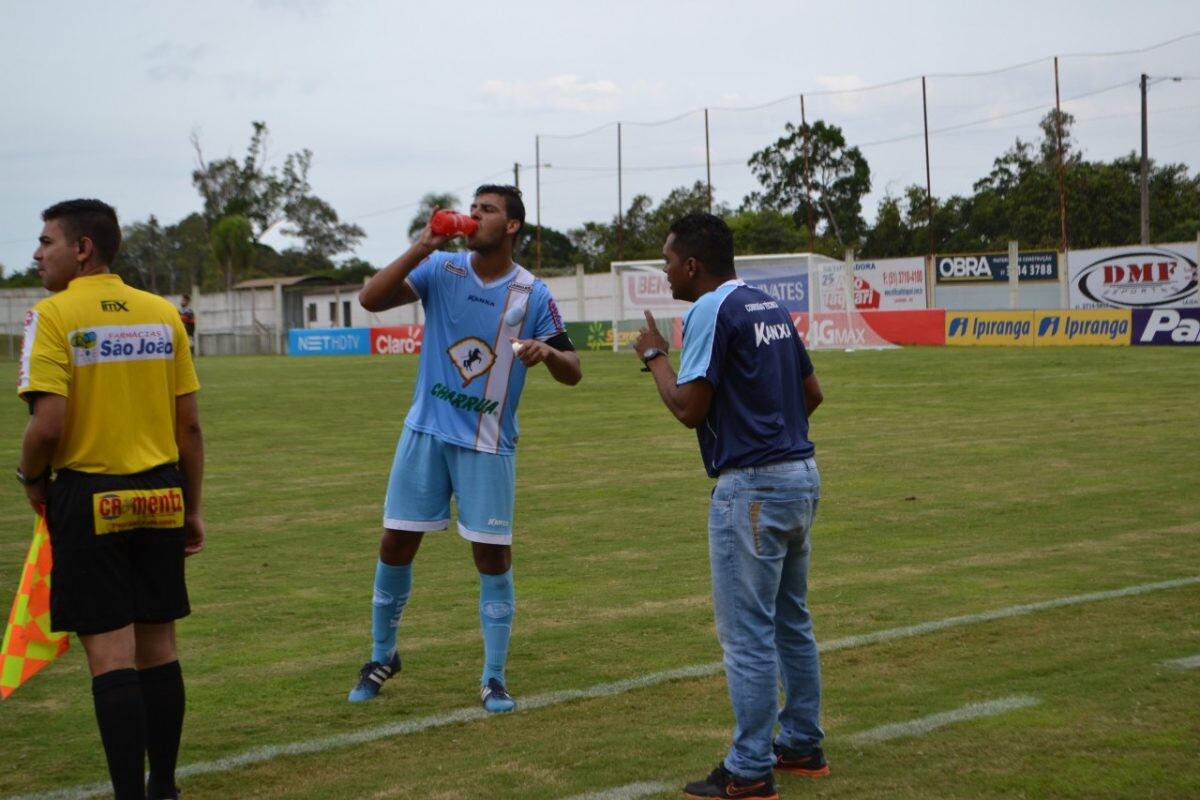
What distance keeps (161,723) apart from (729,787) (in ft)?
6.17

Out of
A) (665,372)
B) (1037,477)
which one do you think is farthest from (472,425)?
(1037,477)

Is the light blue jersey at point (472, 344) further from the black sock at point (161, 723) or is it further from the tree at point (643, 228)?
the tree at point (643, 228)

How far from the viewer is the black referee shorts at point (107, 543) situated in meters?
4.60

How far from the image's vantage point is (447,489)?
6.45 meters

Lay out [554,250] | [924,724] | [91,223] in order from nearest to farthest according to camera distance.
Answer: [91,223], [924,724], [554,250]

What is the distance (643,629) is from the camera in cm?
766

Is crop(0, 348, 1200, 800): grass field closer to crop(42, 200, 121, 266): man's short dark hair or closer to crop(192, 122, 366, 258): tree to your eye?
crop(42, 200, 121, 266): man's short dark hair

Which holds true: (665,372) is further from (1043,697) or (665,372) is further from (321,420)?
(321,420)

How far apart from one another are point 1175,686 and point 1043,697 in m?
0.58

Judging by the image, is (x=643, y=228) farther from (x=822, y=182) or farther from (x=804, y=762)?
(x=804, y=762)

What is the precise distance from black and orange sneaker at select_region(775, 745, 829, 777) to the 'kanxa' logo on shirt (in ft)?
4.77

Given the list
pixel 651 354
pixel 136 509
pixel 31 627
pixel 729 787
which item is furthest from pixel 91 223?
pixel 729 787

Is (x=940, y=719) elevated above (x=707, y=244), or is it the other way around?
(x=707, y=244)

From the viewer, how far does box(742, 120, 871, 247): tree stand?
6981 centimetres
